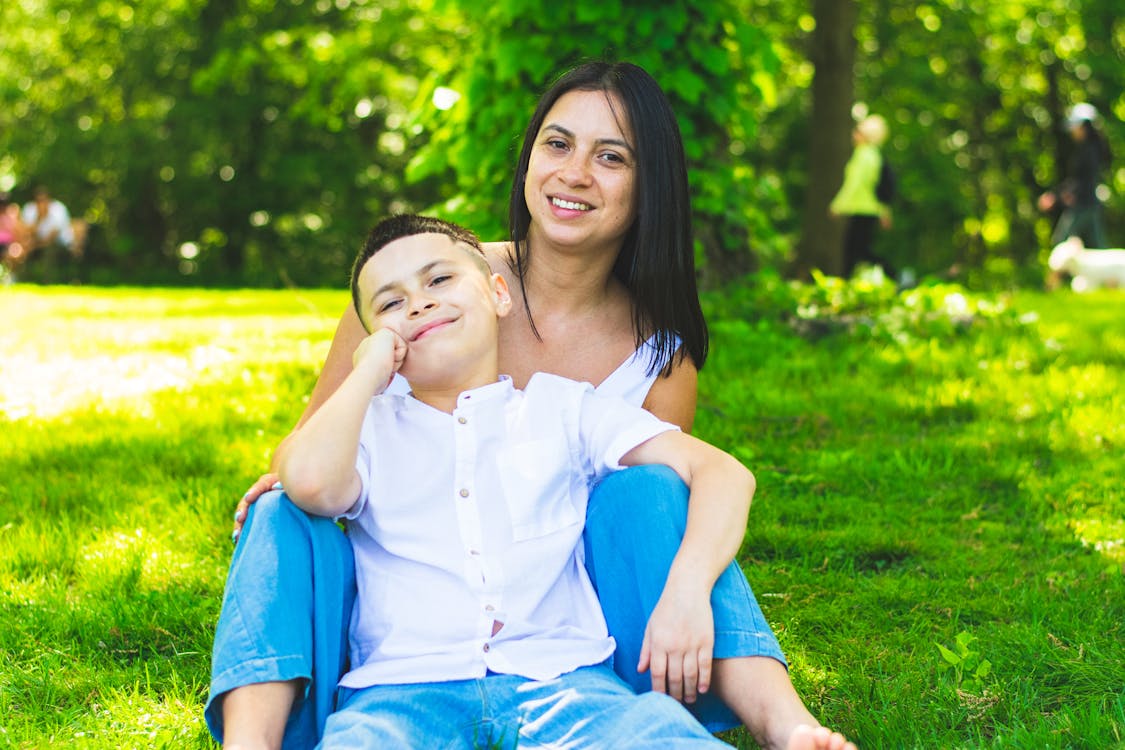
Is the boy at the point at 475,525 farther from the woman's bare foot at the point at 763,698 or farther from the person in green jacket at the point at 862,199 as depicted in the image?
the person in green jacket at the point at 862,199

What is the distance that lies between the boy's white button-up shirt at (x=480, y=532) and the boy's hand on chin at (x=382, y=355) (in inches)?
4.9

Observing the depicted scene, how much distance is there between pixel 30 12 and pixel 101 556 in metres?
21.0

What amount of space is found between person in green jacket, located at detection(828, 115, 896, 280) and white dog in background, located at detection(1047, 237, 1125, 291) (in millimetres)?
1883

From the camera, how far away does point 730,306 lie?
262 inches

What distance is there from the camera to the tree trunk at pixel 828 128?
37.9ft

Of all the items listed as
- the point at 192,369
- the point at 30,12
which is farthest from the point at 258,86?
the point at 192,369

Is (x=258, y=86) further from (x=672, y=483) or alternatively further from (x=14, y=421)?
(x=672, y=483)

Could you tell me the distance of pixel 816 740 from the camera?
1.91 metres

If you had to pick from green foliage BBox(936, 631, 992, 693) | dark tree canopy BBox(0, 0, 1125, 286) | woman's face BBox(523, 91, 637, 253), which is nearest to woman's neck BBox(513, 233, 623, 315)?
woman's face BBox(523, 91, 637, 253)

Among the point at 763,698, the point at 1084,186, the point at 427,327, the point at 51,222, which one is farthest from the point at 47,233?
the point at 763,698

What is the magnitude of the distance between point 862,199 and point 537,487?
9.26 metres

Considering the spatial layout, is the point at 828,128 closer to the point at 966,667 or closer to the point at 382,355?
the point at 966,667

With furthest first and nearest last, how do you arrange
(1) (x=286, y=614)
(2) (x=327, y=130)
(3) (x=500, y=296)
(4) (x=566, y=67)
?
(2) (x=327, y=130)
(4) (x=566, y=67)
(3) (x=500, y=296)
(1) (x=286, y=614)

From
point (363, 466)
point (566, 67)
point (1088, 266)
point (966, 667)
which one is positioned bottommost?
point (1088, 266)
